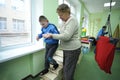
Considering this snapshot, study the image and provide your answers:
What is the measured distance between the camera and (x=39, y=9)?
204 cm

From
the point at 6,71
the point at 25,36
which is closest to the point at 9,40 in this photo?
the point at 25,36

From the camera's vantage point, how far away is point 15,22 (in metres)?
1.81

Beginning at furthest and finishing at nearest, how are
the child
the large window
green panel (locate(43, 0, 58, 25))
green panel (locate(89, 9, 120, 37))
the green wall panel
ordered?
green panel (locate(89, 9, 120, 37)) < green panel (locate(43, 0, 58, 25)) < the child < the large window < the green wall panel

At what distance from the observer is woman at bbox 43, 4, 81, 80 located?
1.17m

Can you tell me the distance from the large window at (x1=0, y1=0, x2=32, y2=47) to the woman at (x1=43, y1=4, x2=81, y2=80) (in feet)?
2.96

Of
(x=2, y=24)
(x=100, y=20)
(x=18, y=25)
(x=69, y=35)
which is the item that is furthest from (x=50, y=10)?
(x=100, y=20)

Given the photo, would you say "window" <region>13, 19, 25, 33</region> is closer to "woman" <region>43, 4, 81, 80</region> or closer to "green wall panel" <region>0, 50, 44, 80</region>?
"green wall panel" <region>0, 50, 44, 80</region>

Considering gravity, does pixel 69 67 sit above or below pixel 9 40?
below

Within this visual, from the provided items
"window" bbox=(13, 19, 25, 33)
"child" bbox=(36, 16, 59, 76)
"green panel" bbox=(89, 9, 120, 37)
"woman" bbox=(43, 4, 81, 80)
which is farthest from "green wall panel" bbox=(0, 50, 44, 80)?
"green panel" bbox=(89, 9, 120, 37)

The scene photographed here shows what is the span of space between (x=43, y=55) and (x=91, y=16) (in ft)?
20.9

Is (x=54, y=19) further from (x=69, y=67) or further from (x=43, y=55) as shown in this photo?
(x=69, y=67)

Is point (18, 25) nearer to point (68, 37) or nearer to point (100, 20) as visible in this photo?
point (68, 37)

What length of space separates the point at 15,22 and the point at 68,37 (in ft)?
3.90

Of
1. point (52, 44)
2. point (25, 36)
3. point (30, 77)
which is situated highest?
point (25, 36)
